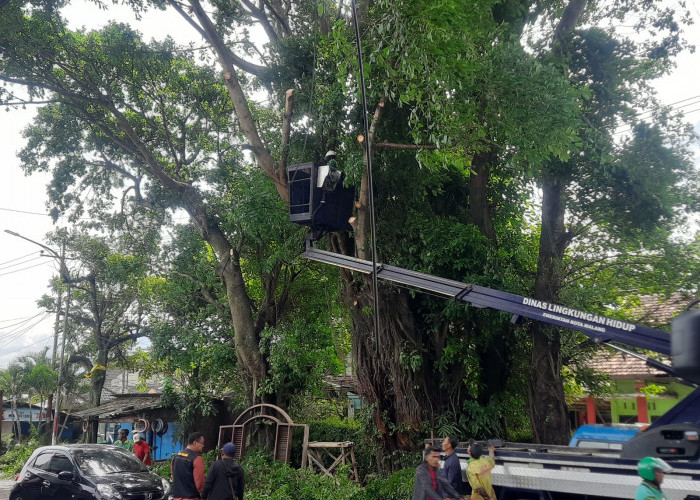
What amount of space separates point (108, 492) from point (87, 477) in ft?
2.14

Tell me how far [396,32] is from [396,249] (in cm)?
506

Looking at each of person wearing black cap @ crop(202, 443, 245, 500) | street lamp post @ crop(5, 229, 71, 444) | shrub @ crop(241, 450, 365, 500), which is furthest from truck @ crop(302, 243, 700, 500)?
street lamp post @ crop(5, 229, 71, 444)

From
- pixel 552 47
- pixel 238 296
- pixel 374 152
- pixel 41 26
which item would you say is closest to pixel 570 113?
pixel 552 47

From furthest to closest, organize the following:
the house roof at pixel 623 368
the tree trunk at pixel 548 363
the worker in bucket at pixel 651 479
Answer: the house roof at pixel 623 368
the tree trunk at pixel 548 363
the worker in bucket at pixel 651 479

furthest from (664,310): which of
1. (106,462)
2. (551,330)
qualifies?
(106,462)

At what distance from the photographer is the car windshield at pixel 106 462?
1106 centimetres

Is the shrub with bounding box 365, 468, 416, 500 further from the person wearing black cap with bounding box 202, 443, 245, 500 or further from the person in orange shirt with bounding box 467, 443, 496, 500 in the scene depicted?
the person wearing black cap with bounding box 202, 443, 245, 500

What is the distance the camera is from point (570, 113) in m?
10.5

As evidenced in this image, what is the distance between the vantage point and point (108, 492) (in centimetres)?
1030

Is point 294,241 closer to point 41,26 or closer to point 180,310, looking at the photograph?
point 180,310

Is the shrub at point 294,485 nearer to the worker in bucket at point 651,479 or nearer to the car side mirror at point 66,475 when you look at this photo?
the car side mirror at point 66,475

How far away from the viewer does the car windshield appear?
1106cm

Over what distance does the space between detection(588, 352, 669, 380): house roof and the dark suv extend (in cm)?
1142

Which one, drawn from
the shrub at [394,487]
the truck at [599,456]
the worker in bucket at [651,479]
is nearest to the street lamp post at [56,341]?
the shrub at [394,487]
